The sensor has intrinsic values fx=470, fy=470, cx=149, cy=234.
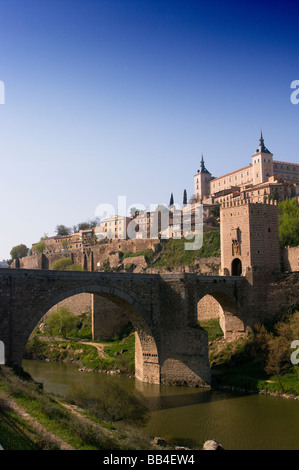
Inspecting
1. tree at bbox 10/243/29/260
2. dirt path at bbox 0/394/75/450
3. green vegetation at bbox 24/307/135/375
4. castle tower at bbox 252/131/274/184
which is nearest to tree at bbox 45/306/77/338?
green vegetation at bbox 24/307/135/375

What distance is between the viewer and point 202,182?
9481 centimetres

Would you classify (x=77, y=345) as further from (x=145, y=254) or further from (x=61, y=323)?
(x=145, y=254)

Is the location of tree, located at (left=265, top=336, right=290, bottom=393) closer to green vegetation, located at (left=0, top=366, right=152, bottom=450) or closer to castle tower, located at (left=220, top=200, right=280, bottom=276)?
castle tower, located at (left=220, top=200, right=280, bottom=276)

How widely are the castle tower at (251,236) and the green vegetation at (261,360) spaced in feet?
13.5

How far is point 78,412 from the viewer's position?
1708 cm

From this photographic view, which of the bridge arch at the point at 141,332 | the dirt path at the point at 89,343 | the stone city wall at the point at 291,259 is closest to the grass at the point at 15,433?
the bridge arch at the point at 141,332

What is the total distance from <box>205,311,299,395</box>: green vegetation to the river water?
130 cm

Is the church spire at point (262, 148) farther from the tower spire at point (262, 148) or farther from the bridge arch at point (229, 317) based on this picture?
the bridge arch at point (229, 317)

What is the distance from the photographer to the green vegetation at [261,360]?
24.5 meters

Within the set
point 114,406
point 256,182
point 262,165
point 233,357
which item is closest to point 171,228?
point 256,182

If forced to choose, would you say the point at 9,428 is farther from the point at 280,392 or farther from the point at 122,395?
the point at 280,392

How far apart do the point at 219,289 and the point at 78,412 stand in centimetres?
1476

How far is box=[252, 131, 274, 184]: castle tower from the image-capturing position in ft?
257
